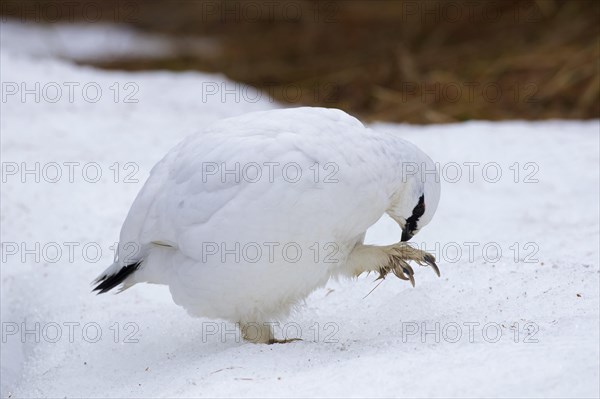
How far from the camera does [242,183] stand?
10.2ft

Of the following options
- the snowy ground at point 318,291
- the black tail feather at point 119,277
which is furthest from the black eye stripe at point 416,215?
the black tail feather at point 119,277

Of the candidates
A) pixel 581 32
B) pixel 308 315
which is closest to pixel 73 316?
pixel 308 315

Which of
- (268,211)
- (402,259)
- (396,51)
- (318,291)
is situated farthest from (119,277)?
(396,51)

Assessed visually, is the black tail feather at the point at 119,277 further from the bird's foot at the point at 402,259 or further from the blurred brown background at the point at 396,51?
the blurred brown background at the point at 396,51

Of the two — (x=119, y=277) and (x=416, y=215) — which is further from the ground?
(x=416, y=215)

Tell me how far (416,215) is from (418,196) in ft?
0.31

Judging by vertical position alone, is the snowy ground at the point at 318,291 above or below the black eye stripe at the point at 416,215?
below

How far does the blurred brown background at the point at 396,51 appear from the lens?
7.27 m

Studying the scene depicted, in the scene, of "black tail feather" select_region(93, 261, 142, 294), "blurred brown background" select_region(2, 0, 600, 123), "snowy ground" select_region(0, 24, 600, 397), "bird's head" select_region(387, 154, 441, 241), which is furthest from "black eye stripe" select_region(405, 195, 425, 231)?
"blurred brown background" select_region(2, 0, 600, 123)

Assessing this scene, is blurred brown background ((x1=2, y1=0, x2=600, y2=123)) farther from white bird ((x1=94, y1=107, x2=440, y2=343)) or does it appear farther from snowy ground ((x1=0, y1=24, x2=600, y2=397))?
white bird ((x1=94, y1=107, x2=440, y2=343))

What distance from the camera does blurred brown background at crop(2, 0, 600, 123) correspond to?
23.9ft

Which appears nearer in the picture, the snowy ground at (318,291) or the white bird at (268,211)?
the snowy ground at (318,291)

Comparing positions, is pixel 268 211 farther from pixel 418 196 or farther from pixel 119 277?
pixel 119 277

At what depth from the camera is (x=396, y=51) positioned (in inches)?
355
